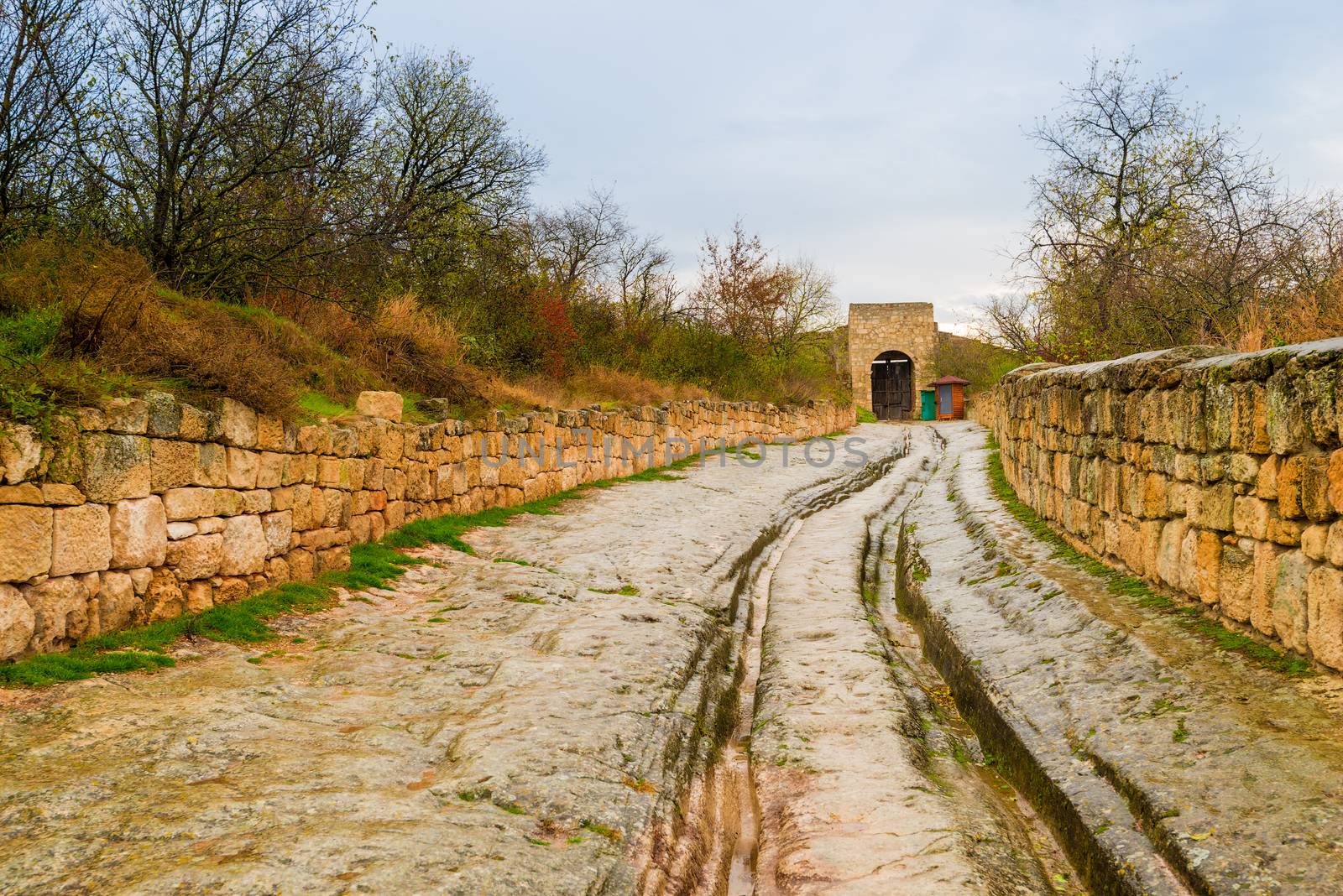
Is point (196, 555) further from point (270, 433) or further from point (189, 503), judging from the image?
point (270, 433)

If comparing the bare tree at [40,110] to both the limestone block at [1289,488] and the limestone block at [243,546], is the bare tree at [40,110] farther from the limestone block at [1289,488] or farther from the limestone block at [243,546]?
the limestone block at [1289,488]

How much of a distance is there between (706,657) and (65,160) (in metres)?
8.92

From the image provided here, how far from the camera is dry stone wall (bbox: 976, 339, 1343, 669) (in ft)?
15.0

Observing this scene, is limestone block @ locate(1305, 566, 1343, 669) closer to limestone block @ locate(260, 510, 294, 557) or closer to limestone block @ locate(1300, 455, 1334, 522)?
limestone block @ locate(1300, 455, 1334, 522)

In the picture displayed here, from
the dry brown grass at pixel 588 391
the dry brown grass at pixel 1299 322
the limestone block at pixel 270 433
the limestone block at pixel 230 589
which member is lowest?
the limestone block at pixel 230 589

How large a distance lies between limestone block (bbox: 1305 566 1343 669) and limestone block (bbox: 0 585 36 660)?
6731mm

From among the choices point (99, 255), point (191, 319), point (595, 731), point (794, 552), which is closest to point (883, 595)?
point (794, 552)

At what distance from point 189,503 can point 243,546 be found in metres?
0.74

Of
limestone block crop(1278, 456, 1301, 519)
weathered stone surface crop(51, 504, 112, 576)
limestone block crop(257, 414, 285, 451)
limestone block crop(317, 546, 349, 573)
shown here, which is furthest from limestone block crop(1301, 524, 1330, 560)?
limestone block crop(317, 546, 349, 573)

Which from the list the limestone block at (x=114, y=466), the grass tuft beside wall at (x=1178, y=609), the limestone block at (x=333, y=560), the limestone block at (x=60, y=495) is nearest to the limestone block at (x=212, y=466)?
the limestone block at (x=114, y=466)

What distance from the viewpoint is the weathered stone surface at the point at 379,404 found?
33.3 feet

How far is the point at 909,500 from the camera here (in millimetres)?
15586

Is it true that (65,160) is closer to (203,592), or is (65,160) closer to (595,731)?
(203,592)

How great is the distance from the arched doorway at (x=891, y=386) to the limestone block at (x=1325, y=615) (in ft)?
131
